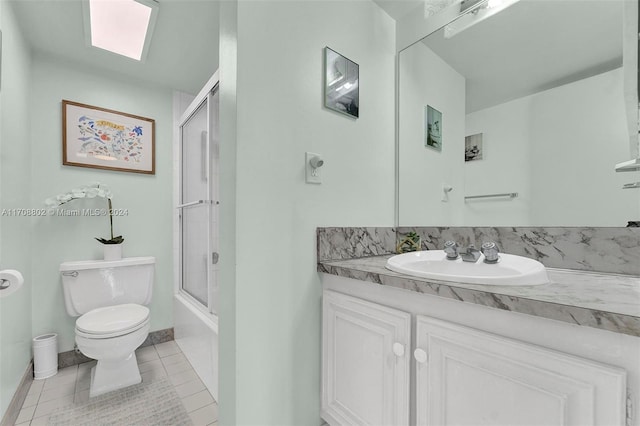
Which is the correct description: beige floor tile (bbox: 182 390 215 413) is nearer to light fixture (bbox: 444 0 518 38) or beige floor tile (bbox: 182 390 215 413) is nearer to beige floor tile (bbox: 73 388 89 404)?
beige floor tile (bbox: 73 388 89 404)

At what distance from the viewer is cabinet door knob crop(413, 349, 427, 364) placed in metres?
0.78

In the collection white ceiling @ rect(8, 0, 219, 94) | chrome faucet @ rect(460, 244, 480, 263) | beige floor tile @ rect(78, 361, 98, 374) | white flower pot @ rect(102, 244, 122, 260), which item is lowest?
beige floor tile @ rect(78, 361, 98, 374)

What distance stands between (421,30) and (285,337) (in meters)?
1.68

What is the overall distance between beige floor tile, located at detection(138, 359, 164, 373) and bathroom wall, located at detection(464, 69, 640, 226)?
2239mm

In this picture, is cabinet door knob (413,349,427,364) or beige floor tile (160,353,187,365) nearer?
cabinet door knob (413,349,427,364)

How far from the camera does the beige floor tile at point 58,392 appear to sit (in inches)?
61.9

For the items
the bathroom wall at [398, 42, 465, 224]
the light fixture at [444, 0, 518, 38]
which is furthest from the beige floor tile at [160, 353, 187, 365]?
the light fixture at [444, 0, 518, 38]

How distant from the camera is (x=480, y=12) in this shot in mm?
1255

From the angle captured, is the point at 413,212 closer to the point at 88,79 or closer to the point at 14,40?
the point at 14,40

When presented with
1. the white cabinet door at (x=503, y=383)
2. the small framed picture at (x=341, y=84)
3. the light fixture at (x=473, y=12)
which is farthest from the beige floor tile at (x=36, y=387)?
the light fixture at (x=473, y=12)

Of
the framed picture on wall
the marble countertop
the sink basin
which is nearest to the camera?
the marble countertop

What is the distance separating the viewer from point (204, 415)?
1452 millimetres

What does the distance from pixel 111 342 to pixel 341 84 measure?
1.88 meters

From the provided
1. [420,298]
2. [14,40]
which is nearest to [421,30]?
[420,298]
